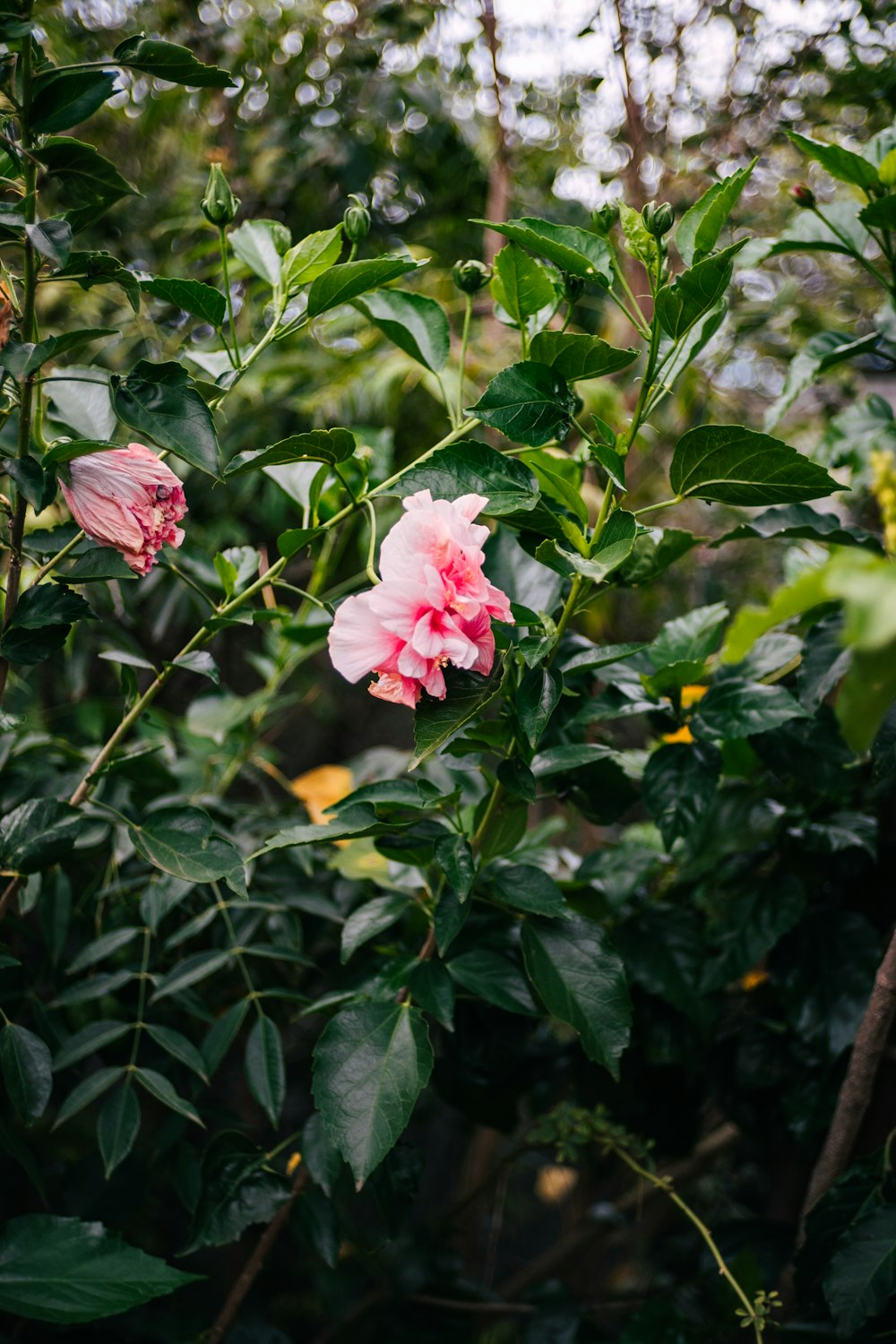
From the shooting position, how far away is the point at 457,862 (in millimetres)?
583

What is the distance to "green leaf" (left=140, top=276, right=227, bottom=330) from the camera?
21.9 inches

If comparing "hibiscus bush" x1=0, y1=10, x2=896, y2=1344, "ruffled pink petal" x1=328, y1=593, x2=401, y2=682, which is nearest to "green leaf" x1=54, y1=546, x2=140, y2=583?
"hibiscus bush" x1=0, y1=10, x2=896, y2=1344

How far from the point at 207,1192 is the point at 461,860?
363mm

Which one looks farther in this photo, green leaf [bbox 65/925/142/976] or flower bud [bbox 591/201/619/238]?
green leaf [bbox 65/925/142/976]

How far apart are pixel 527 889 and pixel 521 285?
402mm

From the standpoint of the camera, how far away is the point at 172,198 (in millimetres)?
A: 1717

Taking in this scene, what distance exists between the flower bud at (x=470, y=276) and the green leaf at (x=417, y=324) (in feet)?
0.12

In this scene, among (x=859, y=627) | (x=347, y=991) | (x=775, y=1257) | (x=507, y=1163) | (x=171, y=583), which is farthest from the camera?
(x=171, y=583)

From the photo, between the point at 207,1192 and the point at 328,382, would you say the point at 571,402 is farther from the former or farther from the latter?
the point at 328,382

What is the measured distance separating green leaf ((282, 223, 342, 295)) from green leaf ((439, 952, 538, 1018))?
49 centimetres

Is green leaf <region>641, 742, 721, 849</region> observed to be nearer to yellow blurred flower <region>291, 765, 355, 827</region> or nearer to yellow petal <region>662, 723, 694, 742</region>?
yellow petal <region>662, 723, 694, 742</region>

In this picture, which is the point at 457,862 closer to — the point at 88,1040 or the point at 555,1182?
the point at 88,1040

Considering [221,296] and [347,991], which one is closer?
[221,296]

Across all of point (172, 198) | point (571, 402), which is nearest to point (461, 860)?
point (571, 402)
